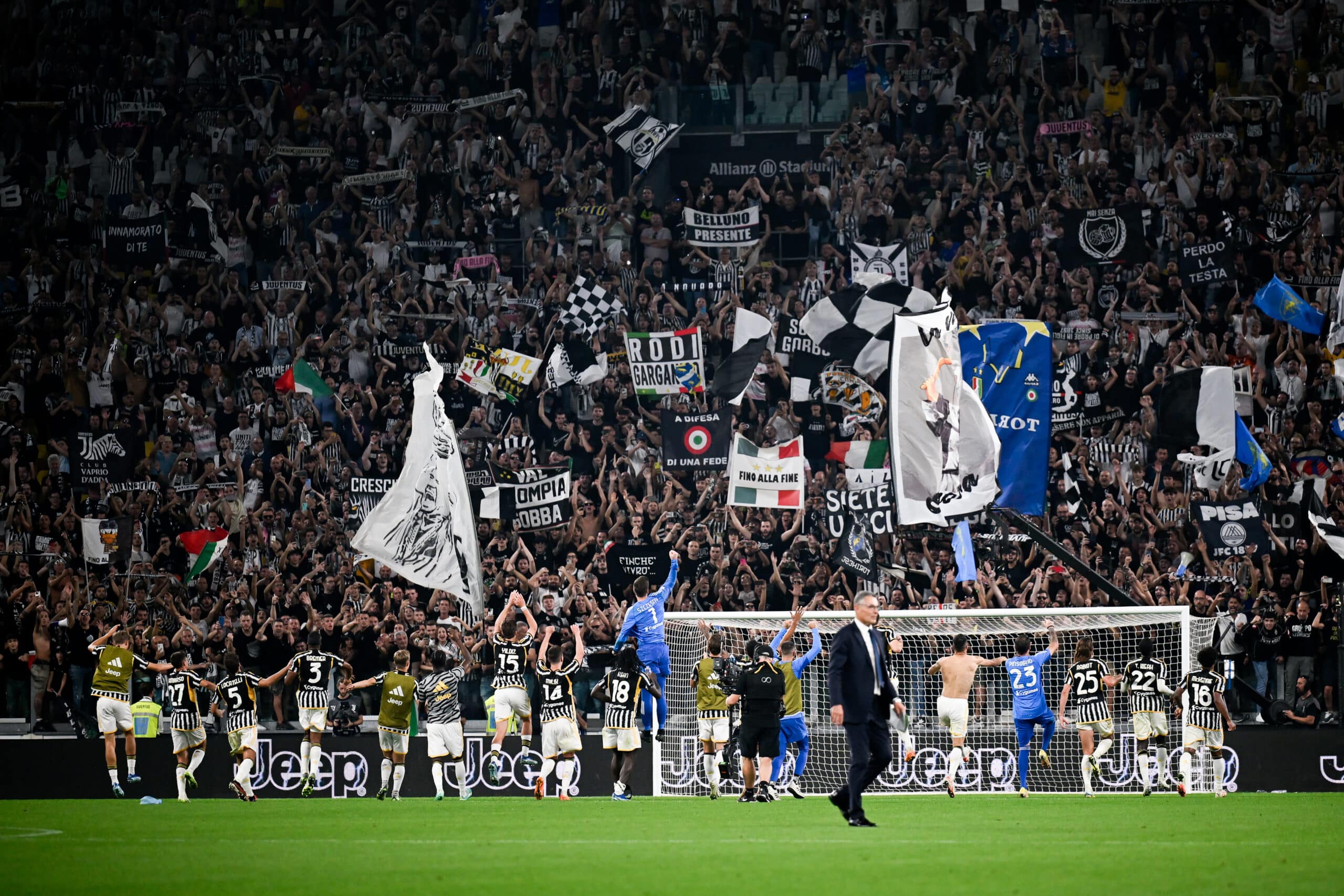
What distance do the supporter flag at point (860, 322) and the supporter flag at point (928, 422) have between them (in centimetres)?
724

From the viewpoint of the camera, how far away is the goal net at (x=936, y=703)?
2280cm

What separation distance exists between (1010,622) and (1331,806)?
5.29 metres

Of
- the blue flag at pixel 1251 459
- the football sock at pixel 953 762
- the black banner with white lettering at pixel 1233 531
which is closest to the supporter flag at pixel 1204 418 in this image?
the blue flag at pixel 1251 459

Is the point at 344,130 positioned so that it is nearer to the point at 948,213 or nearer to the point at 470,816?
the point at 948,213

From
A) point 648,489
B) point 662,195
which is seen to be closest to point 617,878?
point 648,489

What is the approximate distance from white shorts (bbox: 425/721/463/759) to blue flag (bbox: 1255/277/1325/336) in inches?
565

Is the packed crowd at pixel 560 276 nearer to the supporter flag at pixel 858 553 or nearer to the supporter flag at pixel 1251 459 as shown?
the supporter flag at pixel 1251 459

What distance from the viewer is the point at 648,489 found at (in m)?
27.7

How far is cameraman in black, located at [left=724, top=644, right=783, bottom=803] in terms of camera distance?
19.4 metres

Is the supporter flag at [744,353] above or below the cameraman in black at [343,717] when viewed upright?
above

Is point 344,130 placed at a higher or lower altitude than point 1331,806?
higher

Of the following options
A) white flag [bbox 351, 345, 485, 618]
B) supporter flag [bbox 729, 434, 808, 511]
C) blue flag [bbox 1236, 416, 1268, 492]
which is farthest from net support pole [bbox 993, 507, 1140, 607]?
white flag [bbox 351, 345, 485, 618]

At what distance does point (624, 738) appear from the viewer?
824 inches

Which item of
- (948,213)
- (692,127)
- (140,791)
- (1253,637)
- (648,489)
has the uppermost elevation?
→ (692,127)
